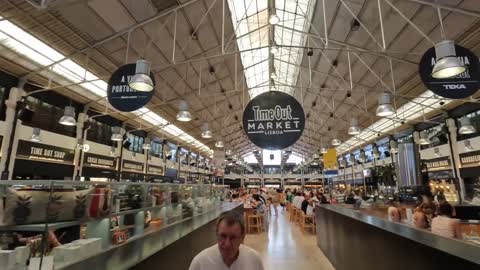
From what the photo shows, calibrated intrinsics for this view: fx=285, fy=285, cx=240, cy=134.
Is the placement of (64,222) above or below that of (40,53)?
below

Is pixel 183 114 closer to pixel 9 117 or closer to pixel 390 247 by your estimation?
pixel 390 247

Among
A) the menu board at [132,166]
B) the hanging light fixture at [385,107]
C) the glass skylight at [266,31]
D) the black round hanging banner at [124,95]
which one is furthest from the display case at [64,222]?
the menu board at [132,166]

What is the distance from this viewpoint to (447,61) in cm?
346

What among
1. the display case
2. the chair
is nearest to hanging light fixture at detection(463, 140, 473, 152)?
the chair

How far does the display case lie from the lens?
181 cm

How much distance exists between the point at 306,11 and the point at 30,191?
33.7 ft

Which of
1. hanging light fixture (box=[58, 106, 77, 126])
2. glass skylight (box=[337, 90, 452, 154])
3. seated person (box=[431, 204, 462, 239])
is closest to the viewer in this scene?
seated person (box=[431, 204, 462, 239])

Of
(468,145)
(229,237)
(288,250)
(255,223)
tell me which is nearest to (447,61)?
(229,237)

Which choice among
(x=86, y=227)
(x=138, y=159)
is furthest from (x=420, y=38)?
(x=138, y=159)

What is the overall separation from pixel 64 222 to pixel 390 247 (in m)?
2.90

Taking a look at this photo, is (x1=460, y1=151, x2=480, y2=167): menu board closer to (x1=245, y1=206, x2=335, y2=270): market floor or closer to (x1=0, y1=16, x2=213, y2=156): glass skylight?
(x1=245, y1=206, x2=335, y2=270): market floor

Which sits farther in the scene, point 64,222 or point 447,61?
point 447,61

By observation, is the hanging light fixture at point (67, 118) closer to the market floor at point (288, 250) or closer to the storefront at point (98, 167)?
the storefront at point (98, 167)

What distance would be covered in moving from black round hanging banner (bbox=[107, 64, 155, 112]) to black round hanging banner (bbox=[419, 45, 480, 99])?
4.61m
